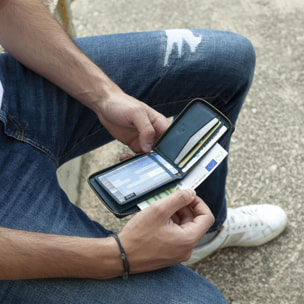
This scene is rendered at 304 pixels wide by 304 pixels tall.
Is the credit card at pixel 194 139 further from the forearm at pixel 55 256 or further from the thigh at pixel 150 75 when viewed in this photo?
the forearm at pixel 55 256

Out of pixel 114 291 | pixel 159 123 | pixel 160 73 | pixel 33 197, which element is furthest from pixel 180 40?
pixel 114 291

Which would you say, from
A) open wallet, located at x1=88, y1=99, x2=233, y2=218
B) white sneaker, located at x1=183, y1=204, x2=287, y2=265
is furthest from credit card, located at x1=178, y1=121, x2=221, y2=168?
white sneaker, located at x1=183, y1=204, x2=287, y2=265

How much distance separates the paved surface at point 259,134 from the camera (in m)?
1.33

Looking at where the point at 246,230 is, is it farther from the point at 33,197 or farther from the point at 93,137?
the point at 33,197

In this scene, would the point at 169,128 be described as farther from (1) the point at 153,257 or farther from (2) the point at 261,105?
(2) the point at 261,105

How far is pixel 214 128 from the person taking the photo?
3.18 feet

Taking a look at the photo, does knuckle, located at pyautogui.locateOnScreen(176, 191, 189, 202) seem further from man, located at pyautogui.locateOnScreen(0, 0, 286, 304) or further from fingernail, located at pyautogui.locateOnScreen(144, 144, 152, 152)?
fingernail, located at pyautogui.locateOnScreen(144, 144, 152, 152)

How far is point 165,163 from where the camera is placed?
0.96 metres

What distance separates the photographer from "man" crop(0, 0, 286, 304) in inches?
30.2

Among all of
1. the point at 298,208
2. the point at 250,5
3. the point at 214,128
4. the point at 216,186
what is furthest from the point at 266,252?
the point at 250,5

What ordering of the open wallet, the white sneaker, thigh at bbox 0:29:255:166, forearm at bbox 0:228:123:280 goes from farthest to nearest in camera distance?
the white sneaker, thigh at bbox 0:29:255:166, the open wallet, forearm at bbox 0:228:123:280

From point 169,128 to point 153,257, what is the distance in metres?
0.35

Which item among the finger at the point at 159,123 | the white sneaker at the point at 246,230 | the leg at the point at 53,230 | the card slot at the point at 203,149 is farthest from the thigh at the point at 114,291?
the white sneaker at the point at 246,230

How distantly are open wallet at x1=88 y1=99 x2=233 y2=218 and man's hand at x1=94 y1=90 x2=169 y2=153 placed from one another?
0.03 m
